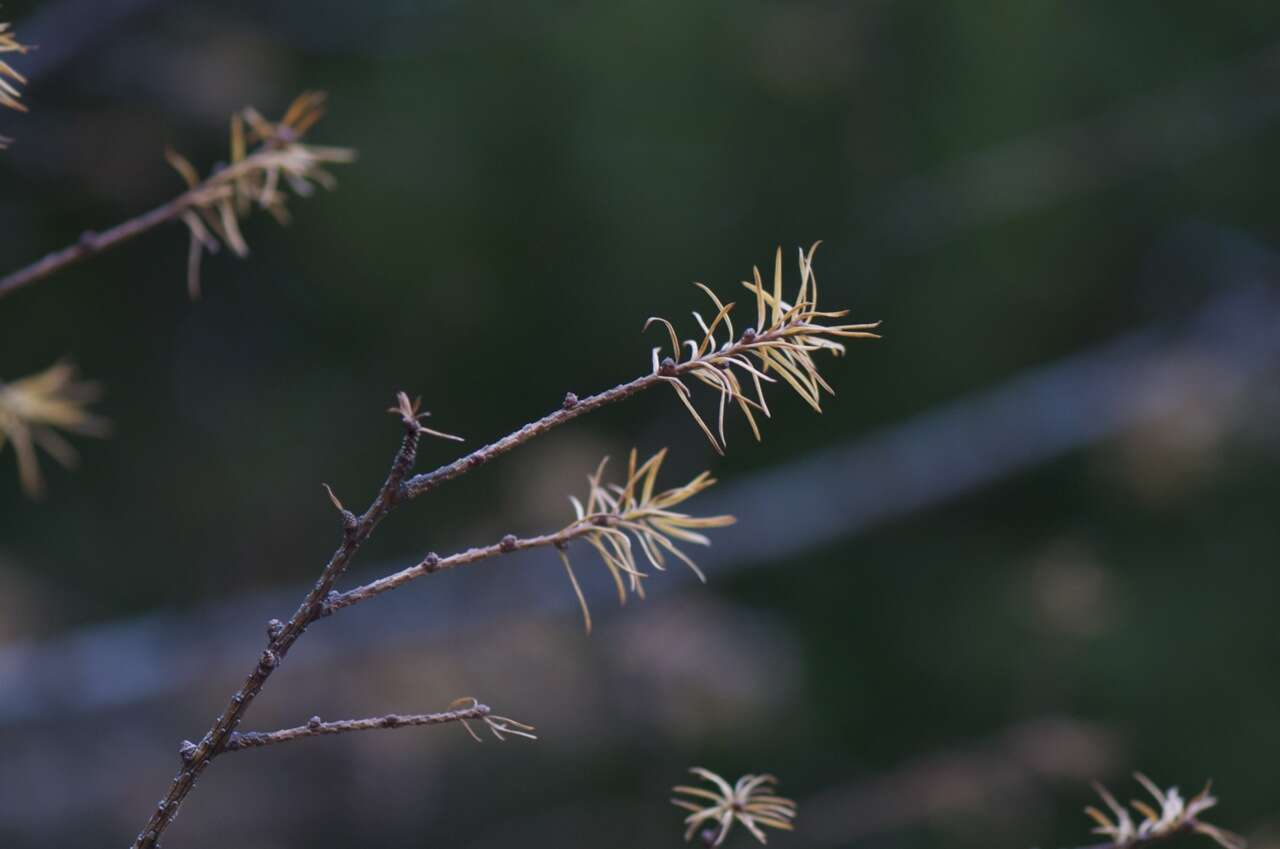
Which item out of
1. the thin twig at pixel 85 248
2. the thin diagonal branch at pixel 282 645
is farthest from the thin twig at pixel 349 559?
the thin twig at pixel 85 248

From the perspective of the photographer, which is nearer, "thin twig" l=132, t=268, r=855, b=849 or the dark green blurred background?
→ "thin twig" l=132, t=268, r=855, b=849

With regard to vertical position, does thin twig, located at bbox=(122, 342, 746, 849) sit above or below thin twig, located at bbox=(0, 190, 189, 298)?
below

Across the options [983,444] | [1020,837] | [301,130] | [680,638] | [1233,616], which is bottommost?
[301,130]

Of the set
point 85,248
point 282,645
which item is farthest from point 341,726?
point 85,248

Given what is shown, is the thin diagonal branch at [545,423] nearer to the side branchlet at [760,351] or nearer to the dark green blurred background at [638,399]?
the side branchlet at [760,351]

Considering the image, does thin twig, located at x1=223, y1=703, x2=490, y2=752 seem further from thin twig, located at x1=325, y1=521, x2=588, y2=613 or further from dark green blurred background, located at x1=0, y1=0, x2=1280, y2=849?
dark green blurred background, located at x1=0, y1=0, x2=1280, y2=849

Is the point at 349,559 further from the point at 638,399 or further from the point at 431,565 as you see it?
the point at 638,399

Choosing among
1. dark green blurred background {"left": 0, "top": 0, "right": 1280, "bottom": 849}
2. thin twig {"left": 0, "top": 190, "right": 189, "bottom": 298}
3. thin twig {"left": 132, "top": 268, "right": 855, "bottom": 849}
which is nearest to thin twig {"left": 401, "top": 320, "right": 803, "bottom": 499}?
thin twig {"left": 132, "top": 268, "right": 855, "bottom": 849}

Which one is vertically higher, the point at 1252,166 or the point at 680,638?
the point at 1252,166

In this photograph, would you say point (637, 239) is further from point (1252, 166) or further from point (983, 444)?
point (1252, 166)

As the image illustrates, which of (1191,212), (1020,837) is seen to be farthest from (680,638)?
(1191,212)
